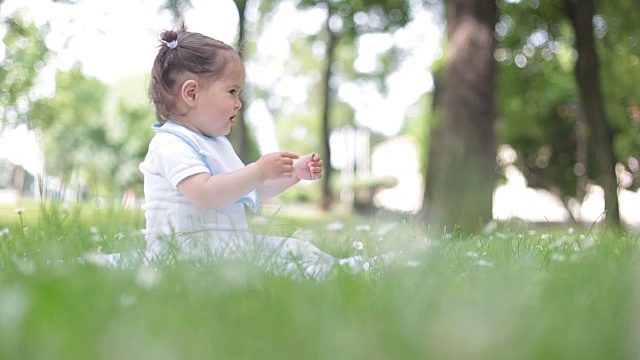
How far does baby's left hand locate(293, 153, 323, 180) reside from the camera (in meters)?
4.20

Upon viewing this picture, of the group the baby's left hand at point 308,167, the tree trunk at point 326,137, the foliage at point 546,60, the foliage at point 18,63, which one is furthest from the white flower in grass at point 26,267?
the tree trunk at point 326,137

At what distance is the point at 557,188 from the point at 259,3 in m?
19.5

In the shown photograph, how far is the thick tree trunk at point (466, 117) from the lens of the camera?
10.0 m

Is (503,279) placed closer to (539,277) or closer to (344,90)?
(539,277)

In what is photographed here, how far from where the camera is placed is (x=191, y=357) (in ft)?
5.66

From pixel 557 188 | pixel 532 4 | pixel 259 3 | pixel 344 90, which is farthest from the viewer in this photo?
pixel 344 90

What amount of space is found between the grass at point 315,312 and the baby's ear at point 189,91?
118 cm

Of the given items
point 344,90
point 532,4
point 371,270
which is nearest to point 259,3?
point 532,4

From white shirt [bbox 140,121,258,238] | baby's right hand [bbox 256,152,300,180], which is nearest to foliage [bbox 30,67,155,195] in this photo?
white shirt [bbox 140,121,258,238]

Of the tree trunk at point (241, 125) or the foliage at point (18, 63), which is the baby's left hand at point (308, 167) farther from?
the tree trunk at point (241, 125)

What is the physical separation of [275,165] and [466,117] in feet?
22.6

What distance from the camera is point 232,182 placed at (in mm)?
3783

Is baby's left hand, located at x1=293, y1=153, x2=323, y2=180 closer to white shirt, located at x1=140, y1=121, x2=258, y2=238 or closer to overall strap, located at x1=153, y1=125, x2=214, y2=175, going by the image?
white shirt, located at x1=140, y1=121, x2=258, y2=238

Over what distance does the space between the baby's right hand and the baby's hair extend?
65 centimetres
